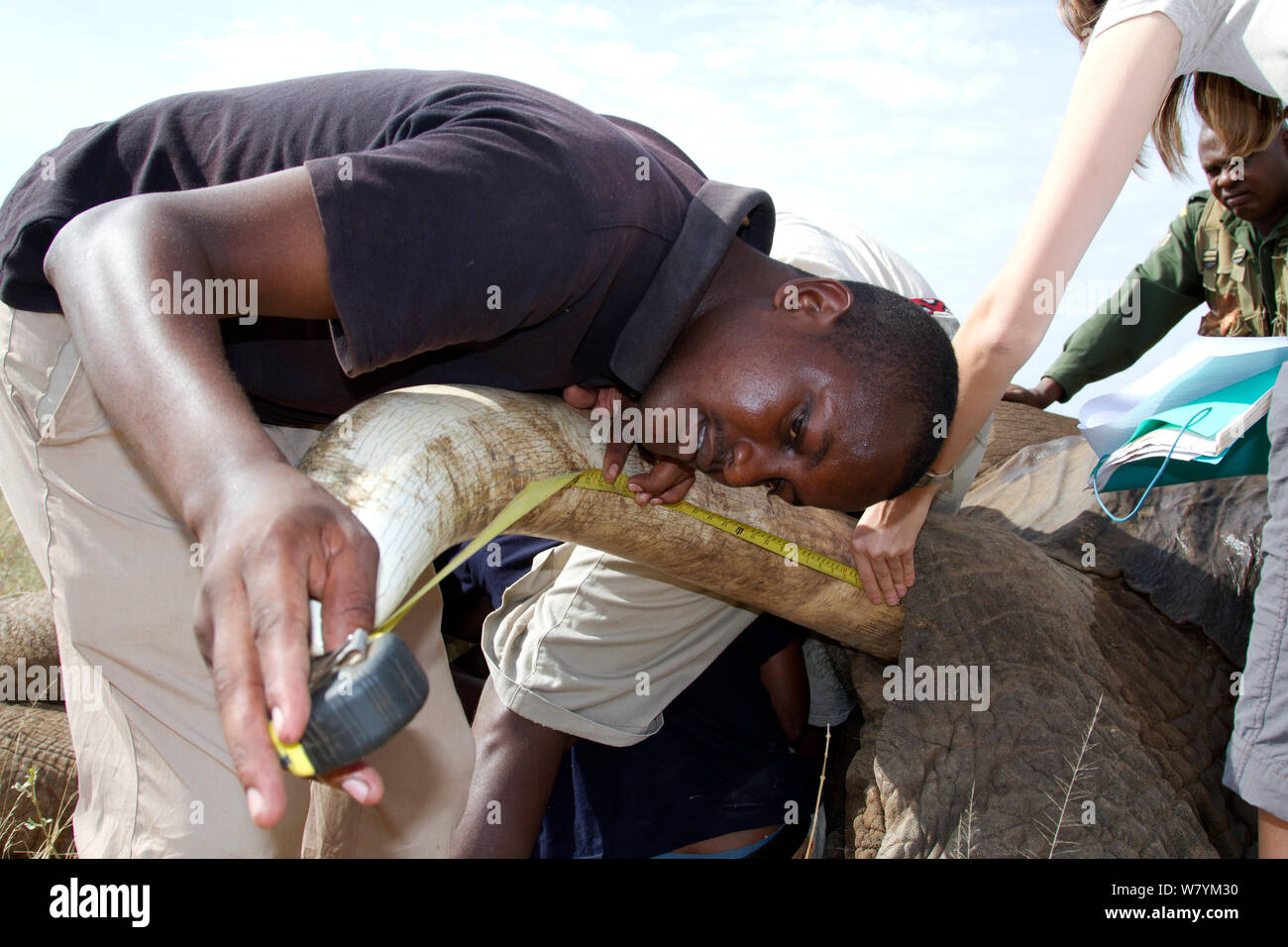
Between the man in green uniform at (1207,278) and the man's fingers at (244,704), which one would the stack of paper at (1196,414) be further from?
the man's fingers at (244,704)

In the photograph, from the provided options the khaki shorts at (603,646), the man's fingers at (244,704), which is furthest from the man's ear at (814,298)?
the man's fingers at (244,704)

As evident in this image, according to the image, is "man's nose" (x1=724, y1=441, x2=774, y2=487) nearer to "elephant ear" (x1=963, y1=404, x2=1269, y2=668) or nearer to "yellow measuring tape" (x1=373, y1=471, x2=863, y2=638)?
"yellow measuring tape" (x1=373, y1=471, x2=863, y2=638)

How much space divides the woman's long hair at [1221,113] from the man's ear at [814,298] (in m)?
1.12

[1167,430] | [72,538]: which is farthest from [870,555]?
[72,538]

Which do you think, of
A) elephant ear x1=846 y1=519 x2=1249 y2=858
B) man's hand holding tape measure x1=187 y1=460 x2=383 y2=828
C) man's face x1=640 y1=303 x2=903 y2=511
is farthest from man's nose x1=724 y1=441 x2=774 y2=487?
elephant ear x1=846 y1=519 x2=1249 y2=858

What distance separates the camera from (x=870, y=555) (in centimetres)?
278

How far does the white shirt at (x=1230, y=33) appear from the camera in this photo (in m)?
2.13

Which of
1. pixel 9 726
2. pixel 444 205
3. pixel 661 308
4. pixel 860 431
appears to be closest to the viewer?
pixel 444 205

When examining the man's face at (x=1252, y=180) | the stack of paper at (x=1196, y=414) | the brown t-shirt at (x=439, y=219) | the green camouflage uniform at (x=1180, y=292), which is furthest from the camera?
the green camouflage uniform at (x=1180, y=292)

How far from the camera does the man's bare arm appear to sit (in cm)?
100

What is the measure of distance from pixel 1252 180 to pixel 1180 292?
77 cm

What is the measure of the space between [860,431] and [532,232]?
78cm

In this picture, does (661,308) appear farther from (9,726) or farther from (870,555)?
(9,726)

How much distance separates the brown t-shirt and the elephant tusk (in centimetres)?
14
